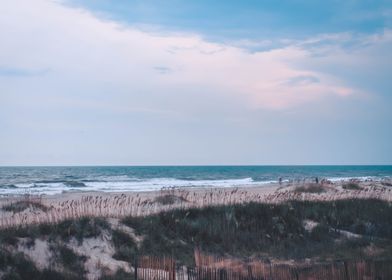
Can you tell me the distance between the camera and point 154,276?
10906 millimetres

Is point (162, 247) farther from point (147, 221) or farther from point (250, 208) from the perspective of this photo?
point (250, 208)

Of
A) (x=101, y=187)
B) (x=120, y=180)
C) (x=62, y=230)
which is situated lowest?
(x=101, y=187)

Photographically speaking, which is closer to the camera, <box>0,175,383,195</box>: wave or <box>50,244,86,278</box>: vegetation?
<box>50,244,86,278</box>: vegetation

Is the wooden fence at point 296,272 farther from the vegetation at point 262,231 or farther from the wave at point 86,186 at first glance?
the wave at point 86,186

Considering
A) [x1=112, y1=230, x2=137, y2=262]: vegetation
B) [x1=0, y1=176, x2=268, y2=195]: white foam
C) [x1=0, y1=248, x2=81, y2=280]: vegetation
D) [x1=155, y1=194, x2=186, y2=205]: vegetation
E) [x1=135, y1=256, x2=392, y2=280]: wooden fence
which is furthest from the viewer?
[x1=0, y1=176, x2=268, y2=195]: white foam

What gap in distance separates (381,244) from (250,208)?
4852mm

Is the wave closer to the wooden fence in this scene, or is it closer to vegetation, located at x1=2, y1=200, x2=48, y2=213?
vegetation, located at x1=2, y1=200, x2=48, y2=213

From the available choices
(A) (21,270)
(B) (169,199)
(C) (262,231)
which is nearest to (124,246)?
(A) (21,270)

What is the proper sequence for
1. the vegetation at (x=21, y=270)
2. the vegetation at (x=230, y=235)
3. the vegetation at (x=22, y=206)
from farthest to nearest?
the vegetation at (x=22, y=206) < the vegetation at (x=230, y=235) < the vegetation at (x=21, y=270)

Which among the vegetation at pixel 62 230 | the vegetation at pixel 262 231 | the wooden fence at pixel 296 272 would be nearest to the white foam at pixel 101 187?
the vegetation at pixel 262 231

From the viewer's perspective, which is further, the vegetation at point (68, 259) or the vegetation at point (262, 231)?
the vegetation at point (262, 231)

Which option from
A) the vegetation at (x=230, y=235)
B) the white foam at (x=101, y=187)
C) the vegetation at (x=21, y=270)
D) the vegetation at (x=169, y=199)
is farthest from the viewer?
the white foam at (x=101, y=187)

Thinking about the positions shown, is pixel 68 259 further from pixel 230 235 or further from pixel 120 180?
pixel 120 180

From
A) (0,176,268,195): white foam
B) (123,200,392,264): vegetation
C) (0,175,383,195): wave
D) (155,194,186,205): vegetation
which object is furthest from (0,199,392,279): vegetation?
(0,176,268,195): white foam
